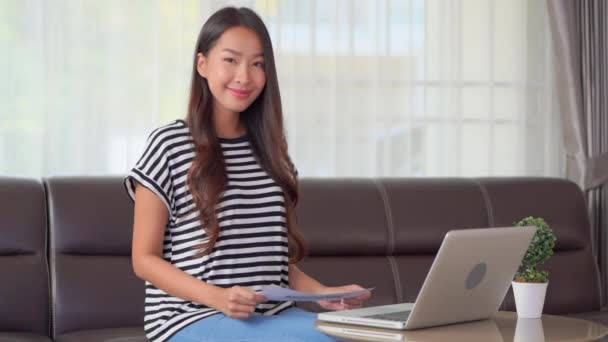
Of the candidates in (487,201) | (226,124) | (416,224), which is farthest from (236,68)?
(487,201)

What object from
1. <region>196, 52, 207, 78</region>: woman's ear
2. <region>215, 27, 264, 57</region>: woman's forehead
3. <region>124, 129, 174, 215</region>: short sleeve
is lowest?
<region>124, 129, 174, 215</region>: short sleeve

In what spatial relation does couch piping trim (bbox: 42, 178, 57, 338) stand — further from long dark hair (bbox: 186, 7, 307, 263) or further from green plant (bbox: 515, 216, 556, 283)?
green plant (bbox: 515, 216, 556, 283)

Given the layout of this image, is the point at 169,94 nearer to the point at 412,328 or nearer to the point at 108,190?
→ the point at 108,190

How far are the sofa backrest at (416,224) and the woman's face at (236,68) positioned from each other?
1081mm

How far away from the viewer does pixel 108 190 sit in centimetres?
314

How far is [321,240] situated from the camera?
3.30m

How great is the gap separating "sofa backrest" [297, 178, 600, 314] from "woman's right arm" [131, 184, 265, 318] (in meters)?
1.10

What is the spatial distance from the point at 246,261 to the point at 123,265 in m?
0.98

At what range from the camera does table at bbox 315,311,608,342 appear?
190cm

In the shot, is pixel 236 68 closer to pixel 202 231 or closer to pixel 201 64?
pixel 201 64

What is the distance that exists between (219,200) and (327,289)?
33 centimetres

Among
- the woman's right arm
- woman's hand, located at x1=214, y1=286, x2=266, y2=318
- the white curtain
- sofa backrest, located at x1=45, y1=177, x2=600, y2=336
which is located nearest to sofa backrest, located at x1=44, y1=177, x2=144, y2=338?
sofa backrest, located at x1=45, y1=177, x2=600, y2=336

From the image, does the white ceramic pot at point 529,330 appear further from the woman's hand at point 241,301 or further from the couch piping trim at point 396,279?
Result: the couch piping trim at point 396,279

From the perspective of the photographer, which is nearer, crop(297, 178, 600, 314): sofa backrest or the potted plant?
the potted plant
